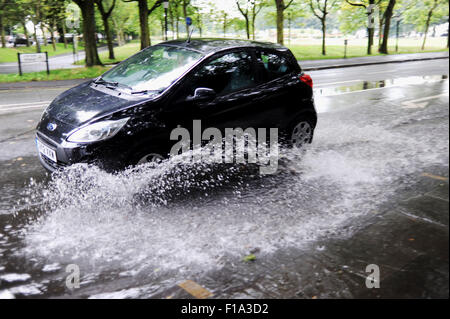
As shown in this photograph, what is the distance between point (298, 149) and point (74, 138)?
3.81m

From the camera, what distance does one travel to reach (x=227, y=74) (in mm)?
5637

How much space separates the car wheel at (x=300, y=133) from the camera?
6.69m

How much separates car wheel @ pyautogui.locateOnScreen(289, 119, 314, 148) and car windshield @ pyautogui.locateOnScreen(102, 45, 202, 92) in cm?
213

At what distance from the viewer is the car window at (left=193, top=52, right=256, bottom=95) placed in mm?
5402

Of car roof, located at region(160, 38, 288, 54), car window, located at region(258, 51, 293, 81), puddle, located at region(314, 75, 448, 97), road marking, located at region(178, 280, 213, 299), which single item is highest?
car roof, located at region(160, 38, 288, 54)

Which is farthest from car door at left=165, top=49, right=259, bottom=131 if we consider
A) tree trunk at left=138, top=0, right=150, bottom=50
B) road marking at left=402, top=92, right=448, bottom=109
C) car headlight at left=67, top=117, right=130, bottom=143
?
tree trunk at left=138, top=0, right=150, bottom=50

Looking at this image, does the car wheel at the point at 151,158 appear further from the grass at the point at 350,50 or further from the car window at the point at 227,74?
the grass at the point at 350,50

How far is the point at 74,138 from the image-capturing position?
15.0 feet

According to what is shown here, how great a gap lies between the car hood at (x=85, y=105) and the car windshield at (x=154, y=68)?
0.35 metres

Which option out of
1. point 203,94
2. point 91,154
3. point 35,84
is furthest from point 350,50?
point 91,154

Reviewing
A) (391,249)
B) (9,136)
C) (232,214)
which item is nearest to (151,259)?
(232,214)

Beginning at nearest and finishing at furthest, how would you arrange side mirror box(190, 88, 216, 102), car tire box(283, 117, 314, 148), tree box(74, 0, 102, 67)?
1. side mirror box(190, 88, 216, 102)
2. car tire box(283, 117, 314, 148)
3. tree box(74, 0, 102, 67)

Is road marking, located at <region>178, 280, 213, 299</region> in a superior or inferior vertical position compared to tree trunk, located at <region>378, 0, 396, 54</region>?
inferior

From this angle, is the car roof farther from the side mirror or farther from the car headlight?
the car headlight
